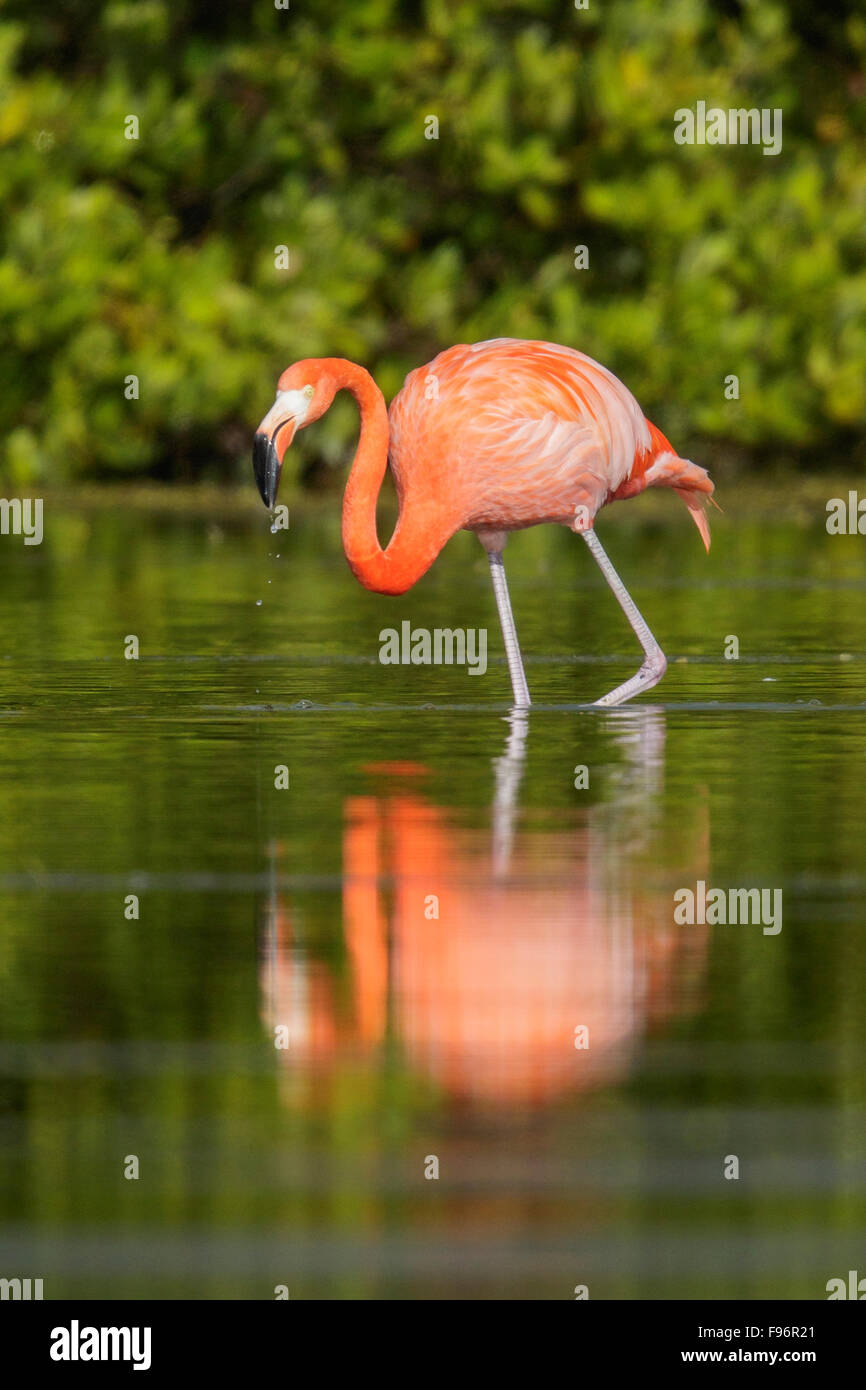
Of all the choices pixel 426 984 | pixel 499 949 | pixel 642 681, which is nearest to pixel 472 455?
pixel 642 681

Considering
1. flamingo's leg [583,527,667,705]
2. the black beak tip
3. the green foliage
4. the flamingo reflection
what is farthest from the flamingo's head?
the green foliage

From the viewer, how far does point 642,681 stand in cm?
1183

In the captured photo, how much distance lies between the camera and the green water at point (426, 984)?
16.6 ft

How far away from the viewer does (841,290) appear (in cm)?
2683

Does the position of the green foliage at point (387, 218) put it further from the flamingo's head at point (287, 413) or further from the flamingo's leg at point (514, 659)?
the flamingo's head at point (287, 413)

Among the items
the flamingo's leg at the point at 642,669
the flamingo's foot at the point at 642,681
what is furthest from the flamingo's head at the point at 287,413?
the flamingo's foot at the point at 642,681

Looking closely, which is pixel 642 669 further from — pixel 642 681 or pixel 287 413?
pixel 287 413

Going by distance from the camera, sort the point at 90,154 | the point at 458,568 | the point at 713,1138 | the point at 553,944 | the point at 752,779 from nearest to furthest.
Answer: the point at 713,1138
the point at 553,944
the point at 752,779
the point at 458,568
the point at 90,154

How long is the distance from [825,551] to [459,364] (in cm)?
846

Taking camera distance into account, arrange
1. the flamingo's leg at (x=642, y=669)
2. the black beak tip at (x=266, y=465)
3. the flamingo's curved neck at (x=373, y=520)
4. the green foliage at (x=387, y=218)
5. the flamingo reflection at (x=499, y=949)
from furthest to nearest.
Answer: the green foliage at (x=387, y=218) < the flamingo's leg at (x=642, y=669) < the flamingo's curved neck at (x=373, y=520) < the black beak tip at (x=266, y=465) < the flamingo reflection at (x=499, y=949)

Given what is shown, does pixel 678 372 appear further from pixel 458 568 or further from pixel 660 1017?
pixel 660 1017

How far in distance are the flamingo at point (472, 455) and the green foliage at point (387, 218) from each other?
13.3m
